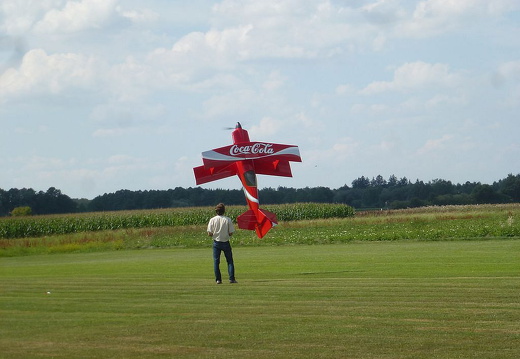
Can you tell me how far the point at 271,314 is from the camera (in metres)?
12.9

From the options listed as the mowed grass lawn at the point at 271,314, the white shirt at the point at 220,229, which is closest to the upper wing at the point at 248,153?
the mowed grass lawn at the point at 271,314

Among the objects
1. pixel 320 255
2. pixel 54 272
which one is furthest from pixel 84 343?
pixel 320 255

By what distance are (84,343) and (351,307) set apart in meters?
4.76

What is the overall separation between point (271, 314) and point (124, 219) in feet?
158

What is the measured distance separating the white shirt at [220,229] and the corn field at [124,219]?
37941 mm

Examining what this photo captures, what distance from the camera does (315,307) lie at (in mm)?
13594

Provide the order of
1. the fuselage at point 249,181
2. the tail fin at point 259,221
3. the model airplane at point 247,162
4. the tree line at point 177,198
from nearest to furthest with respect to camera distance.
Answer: the tail fin at point 259,221 → the fuselage at point 249,181 → the model airplane at point 247,162 → the tree line at point 177,198

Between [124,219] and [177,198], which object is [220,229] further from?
[177,198]

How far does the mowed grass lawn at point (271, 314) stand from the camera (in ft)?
33.3

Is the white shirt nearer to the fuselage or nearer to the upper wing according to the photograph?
the fuselage

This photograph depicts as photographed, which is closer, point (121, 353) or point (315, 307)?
point (121, 353)

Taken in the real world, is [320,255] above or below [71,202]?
below

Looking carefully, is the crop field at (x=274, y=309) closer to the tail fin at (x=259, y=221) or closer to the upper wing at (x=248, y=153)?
the tail fin at (x=259, y=221)

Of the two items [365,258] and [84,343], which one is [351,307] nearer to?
[84,343]
